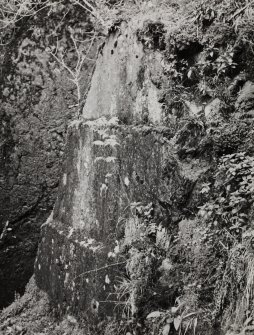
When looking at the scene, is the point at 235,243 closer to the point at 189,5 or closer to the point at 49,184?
the point at 189,5

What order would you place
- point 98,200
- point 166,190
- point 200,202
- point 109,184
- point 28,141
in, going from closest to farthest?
point 200,202 → point 166,190 → point 109,184 → point 98,200 → point 28,141

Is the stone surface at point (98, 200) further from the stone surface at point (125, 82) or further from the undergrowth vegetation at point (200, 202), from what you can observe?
the stone surface at point (125, 82)

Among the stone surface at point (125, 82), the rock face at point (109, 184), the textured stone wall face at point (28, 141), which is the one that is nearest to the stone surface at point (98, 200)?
the rock face at point (109, 184)

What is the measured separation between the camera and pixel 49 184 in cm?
552

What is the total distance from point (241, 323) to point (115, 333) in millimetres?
1321

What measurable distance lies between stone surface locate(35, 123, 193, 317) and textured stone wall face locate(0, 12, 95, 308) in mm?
428

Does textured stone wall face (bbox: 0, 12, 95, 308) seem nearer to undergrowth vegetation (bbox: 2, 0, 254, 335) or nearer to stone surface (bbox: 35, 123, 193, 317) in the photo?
stone surface (bbox: 35, 123, 193, 317)

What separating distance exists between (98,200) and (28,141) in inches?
72.9

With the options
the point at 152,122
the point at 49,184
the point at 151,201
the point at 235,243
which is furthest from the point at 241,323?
the point at 49,184

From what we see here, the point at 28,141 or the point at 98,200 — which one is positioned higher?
the point at 28,141

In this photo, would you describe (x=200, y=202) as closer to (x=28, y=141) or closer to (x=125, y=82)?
(x=125, y=82)

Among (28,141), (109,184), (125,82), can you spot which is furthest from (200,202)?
(28,141)

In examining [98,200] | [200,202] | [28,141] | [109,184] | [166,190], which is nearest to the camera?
[200,202]

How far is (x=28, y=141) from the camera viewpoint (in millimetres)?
5496
